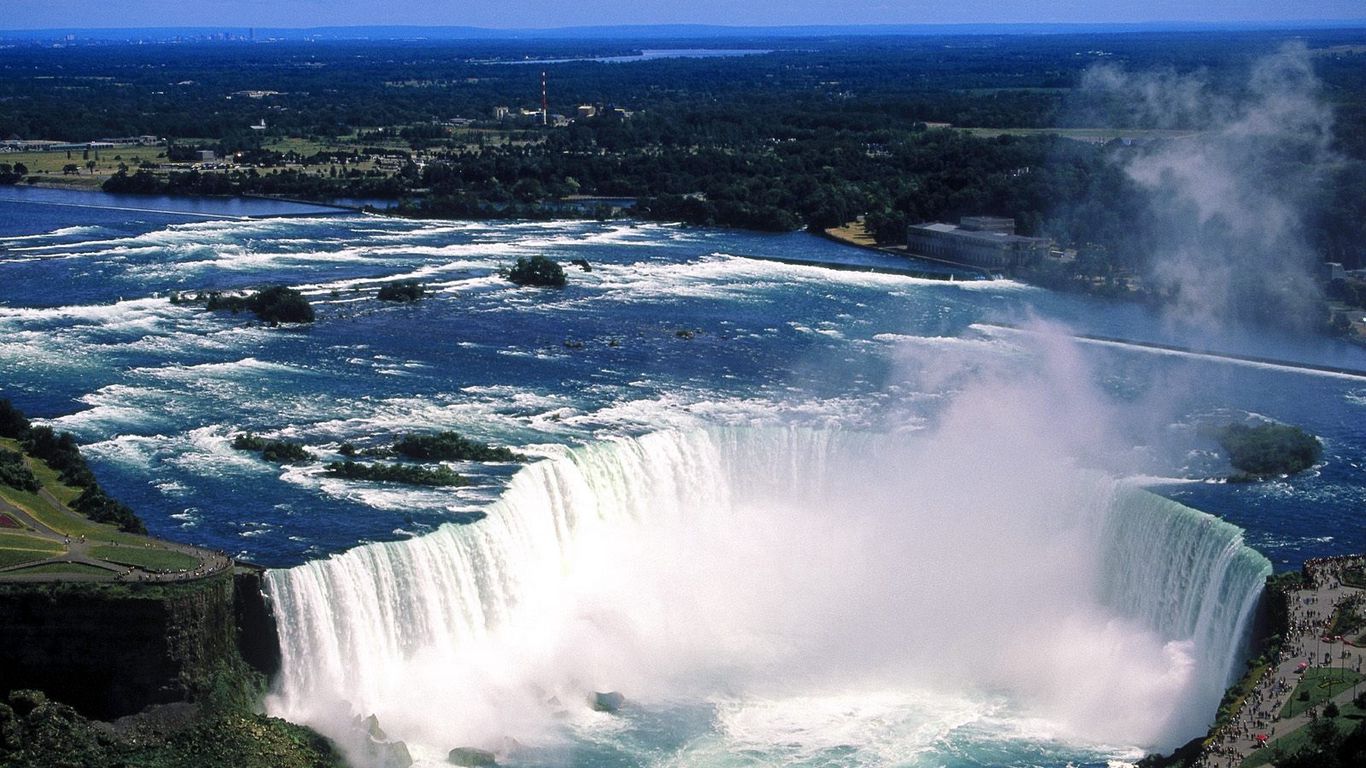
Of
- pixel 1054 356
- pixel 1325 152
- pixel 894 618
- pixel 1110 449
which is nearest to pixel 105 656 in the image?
pixel 894 618

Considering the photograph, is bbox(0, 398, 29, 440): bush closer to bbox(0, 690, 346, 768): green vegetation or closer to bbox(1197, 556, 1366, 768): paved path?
bbox(0, 690, 346, 768): green vegetation

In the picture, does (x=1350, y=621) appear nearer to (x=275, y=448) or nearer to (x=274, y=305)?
(x=275, y=448)

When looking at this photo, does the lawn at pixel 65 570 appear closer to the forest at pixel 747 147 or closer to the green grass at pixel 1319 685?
the green grass at pixel 1319 685

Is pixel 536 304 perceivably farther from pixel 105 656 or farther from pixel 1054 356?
pixel 105 656

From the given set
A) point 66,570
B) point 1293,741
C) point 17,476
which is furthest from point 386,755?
point 1293,741

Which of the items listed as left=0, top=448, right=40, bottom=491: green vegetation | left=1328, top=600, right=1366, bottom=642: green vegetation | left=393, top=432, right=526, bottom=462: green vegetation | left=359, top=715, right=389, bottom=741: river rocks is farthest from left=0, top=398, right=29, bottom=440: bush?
left=1328, top=600, right=1366, bottom=642: green vegetation

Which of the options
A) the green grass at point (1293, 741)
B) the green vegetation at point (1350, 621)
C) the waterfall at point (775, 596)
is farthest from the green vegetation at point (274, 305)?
the green grass at point (1293, 741)
